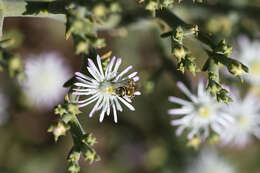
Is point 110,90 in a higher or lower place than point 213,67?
lower

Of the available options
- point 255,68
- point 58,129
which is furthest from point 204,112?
point 58,129

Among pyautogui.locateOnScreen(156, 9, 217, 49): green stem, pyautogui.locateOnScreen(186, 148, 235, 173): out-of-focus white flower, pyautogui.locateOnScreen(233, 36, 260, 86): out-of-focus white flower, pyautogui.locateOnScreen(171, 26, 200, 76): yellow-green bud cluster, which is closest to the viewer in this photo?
pyautogui.locateOnScreen(171, 26, 200, 76): yellow-green bud cluster

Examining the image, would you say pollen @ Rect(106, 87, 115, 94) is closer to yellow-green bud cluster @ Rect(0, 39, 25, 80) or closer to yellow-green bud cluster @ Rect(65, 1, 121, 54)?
yellow-green bud cluster @ Rect(65, 1, 121, 54)

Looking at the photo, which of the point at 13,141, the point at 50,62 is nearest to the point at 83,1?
the point at 50,62

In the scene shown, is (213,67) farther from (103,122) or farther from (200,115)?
(103,122)

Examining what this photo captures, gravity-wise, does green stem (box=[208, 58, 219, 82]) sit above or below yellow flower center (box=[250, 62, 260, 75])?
above

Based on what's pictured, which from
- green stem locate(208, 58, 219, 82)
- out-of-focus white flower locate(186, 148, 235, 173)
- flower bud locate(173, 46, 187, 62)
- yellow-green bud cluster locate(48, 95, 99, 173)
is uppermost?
flower bud locate(173, 46, 187, 62)

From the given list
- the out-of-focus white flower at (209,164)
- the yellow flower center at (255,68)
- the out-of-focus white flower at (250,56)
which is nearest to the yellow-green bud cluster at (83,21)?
the out-of-focus white flower at (250,56)

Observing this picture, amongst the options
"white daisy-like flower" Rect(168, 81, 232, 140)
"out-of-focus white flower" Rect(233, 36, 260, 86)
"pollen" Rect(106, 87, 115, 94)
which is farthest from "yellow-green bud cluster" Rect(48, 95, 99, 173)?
"out-of-focus white flower" Rect(233, 36, 260, 86)
